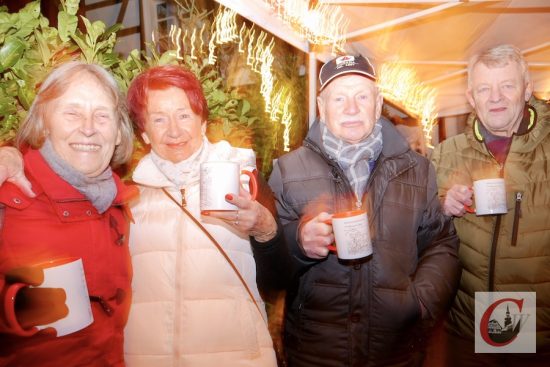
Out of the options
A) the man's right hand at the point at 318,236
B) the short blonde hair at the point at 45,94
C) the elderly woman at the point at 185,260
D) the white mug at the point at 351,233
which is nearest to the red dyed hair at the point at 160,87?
the elderly woman at the point at 185,260

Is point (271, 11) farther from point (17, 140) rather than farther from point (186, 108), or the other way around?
point (17, 140)

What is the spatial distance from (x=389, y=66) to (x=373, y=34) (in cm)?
119

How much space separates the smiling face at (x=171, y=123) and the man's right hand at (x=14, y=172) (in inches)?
22.9

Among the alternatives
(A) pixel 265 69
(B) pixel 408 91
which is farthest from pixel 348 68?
(B) pixel 408 91

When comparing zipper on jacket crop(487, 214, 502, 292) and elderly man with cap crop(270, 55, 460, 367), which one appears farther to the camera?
zipper on jacket crop(487, 214, 502, 292)

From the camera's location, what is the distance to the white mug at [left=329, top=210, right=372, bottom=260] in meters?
1.63

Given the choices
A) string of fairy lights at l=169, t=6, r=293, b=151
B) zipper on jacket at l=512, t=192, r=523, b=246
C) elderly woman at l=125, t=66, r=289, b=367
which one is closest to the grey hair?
zipper on jacket at l=512, t=192, r=523, b=246

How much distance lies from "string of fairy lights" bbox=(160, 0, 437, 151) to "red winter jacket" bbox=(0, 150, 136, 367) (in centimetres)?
135

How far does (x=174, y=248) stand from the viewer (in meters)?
1.81

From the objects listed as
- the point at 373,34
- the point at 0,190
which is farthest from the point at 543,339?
the point at 373,34

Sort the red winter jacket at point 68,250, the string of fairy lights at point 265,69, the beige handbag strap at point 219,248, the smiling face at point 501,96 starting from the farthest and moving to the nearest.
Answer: the string of fairy lights at point 265,69 → the smiling face at point 501,96 → the beige handbag strap at point 219,248 → the red winter jacket at point 68,250

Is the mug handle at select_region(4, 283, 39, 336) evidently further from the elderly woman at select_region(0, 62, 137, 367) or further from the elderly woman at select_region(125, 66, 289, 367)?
the elderly woman at select_region(125, 66, 289, 367)

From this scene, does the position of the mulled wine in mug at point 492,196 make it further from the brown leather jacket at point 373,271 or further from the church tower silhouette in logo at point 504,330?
the church tower silhouette in logo at point 504,330

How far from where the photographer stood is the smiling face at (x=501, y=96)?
7.63 feet
